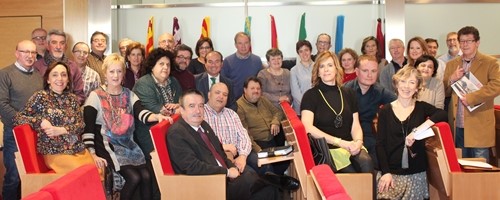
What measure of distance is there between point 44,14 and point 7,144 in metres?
3.14

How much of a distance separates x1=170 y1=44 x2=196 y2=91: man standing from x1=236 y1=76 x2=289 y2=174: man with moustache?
48 cm

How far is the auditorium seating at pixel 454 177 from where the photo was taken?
14.5ft

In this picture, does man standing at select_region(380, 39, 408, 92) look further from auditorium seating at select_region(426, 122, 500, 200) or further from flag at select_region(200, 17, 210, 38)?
flag at select_region(200, 17, 210, 38)

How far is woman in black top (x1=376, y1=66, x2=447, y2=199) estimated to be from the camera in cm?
468

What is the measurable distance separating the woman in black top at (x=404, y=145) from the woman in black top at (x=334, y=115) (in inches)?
6.2

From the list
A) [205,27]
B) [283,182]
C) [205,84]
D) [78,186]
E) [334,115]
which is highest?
[205,27]

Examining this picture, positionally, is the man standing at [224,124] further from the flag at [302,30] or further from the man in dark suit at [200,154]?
the flag at [302,30]

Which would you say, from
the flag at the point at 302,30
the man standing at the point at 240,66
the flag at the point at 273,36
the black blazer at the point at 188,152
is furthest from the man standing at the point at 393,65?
the black blazer at the point at 188,152

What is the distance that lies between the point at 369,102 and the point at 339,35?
3.14 metres

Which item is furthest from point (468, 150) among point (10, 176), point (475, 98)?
point (10, 176)

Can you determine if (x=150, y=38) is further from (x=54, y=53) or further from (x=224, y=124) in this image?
(x=224, y=124)

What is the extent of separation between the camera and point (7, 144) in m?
5.49

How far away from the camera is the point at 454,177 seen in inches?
174

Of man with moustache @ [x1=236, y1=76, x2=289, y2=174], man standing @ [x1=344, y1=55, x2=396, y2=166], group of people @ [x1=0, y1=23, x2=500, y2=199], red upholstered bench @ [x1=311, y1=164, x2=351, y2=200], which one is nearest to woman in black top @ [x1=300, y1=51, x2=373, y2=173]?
group of people @ [x1=0, y1=23, x2=500, y2=199]
